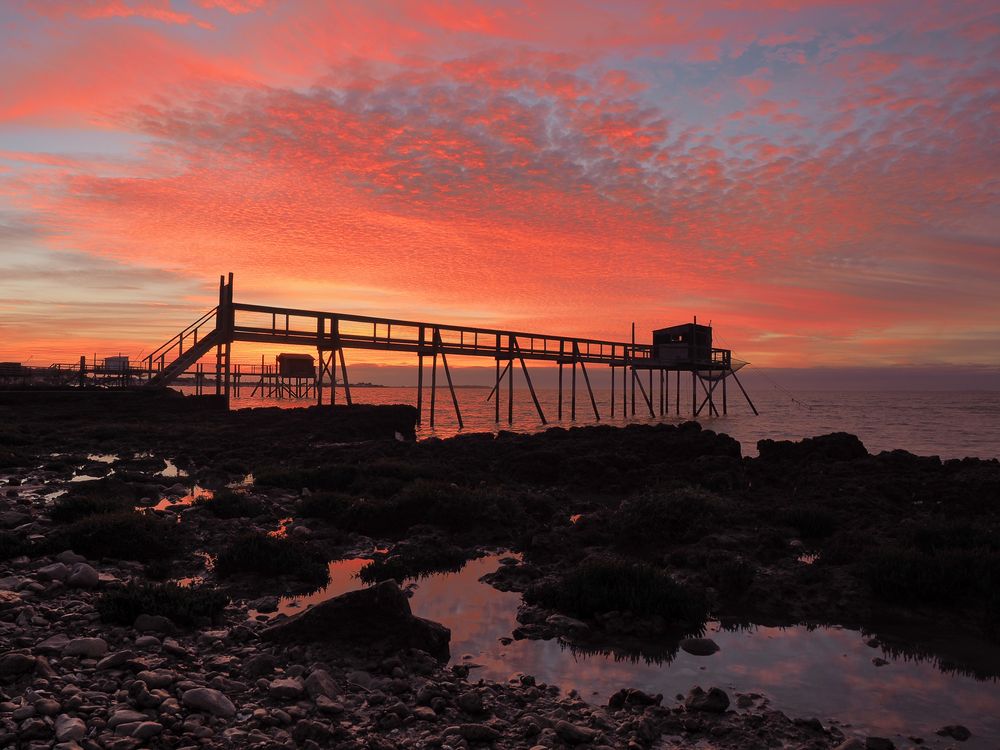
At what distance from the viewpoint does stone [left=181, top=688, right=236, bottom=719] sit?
5094mm

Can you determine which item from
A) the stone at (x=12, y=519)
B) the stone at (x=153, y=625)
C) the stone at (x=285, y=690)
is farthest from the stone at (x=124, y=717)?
the stone at (x=12, y=519)

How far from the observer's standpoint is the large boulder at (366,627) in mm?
6750

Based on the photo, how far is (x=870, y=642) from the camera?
7.67 m

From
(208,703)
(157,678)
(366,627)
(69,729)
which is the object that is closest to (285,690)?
(208,703)

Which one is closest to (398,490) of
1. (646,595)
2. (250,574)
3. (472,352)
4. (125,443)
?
(250,574)

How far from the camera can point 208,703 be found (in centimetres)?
511

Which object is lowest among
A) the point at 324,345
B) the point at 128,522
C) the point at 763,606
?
the point at 763,606

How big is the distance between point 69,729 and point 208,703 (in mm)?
950

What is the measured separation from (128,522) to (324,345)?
1137 inches

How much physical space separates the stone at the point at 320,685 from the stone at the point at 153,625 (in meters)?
2.01

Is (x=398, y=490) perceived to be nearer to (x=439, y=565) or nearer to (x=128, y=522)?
(x=439, y=565)

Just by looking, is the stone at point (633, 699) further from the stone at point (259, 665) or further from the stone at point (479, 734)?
the stone at point (259, 665)

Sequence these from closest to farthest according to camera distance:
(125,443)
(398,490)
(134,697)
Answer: (134,697) → (398,490) → (125,443)

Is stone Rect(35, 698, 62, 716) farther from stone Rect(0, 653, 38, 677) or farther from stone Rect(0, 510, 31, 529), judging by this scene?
stone Rect(0, 510, 31, 529)
